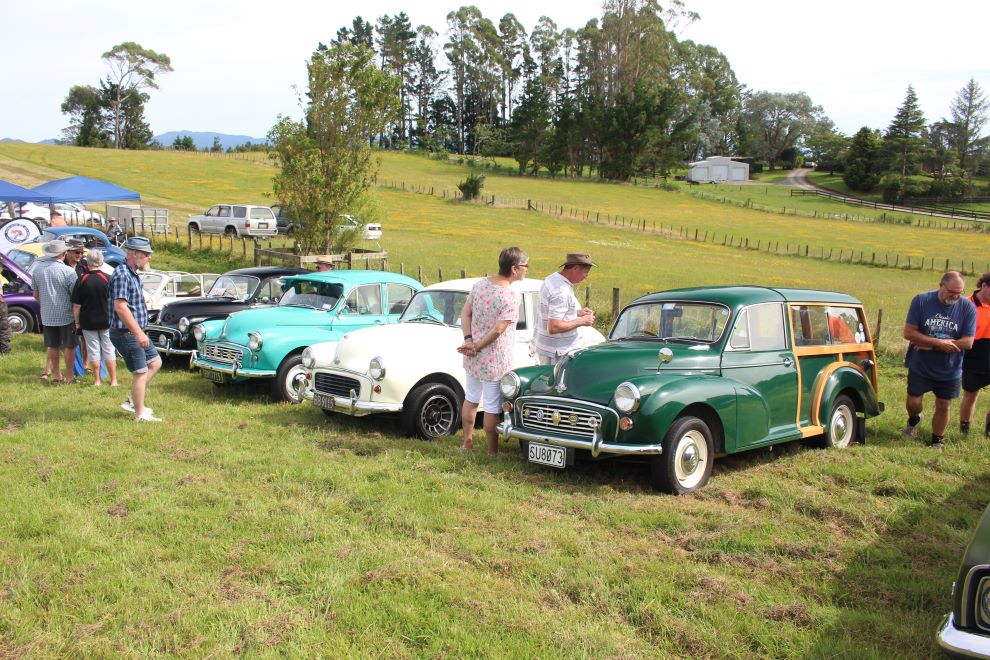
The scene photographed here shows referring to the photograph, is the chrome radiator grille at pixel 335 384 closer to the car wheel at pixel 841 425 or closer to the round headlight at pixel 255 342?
the round headlight at pixel 255 342

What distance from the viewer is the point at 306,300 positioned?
34.7ft

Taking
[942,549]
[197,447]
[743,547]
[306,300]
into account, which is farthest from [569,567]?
[306,300]

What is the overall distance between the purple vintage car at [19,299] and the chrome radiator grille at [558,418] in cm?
1138

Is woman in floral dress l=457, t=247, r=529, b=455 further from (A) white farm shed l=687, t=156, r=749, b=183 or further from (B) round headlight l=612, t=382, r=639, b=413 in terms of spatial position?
(A) white farm shed l=687, t=156, r=749, b=183

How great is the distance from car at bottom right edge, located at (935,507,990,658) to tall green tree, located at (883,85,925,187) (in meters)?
87.7

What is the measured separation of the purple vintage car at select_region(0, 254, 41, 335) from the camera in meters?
13.9

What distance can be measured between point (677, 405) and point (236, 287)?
870 cm

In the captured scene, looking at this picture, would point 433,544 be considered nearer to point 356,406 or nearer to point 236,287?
point 356,406

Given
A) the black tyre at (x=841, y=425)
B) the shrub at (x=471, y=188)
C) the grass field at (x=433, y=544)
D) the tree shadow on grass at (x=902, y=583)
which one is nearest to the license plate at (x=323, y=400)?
the grass field at (x=433, y=544)

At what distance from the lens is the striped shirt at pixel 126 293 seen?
797cm

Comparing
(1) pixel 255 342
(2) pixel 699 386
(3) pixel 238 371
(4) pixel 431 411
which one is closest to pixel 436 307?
(4) pixel 431 411

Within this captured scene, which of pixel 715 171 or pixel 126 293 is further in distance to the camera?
pixel 715 171

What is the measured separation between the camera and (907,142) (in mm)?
86375

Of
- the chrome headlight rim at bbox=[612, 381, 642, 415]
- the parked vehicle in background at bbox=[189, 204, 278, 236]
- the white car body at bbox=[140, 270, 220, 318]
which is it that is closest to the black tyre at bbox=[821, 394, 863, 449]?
the chrome headlight rim at bbox=[612, 381, 642, 415]
